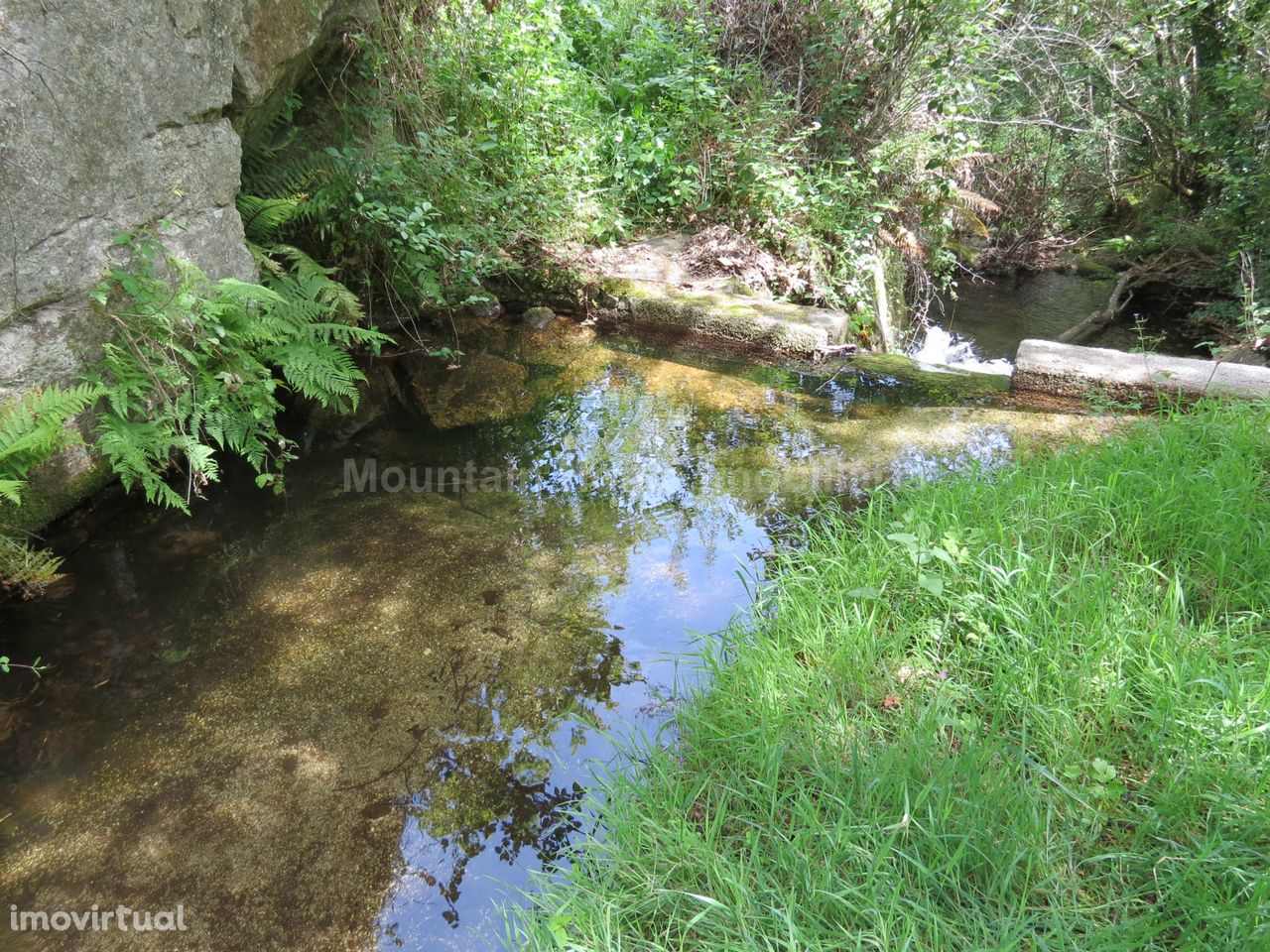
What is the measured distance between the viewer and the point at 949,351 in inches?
329

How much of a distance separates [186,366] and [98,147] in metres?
1.04

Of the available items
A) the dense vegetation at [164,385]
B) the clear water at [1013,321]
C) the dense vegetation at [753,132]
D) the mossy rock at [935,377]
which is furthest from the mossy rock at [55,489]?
the clear water at [1013,321]

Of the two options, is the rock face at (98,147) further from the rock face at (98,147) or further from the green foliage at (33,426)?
the green foliage at (33,426)

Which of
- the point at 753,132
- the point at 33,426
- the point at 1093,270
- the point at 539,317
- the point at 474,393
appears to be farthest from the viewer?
the point at 1093,270

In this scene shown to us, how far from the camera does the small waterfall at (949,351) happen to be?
7852mm

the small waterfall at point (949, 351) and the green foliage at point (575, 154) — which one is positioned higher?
the green foliage at point (575, 154)

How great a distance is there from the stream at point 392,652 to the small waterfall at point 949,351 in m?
3.42

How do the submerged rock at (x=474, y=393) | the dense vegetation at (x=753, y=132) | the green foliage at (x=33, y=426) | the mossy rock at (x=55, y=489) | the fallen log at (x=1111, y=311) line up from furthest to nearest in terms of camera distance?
the fallen log at (x=1111, y=311)
the dense vegetation at (x=753, y=132)
the submerged rock at (x=474, y=393)
the mossy rock at (x=55, y=489)
the green foliage at (x=33, y=426)

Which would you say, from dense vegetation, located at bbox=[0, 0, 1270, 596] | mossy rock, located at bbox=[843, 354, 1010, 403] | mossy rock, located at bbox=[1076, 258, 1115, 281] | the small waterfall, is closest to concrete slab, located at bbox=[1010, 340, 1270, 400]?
mossy rock, located at bbox=[843, 354, 1010, 403]

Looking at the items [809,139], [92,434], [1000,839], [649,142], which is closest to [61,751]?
[92,434]

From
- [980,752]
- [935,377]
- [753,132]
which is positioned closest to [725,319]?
[935,377]

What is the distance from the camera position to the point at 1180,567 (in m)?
2.73

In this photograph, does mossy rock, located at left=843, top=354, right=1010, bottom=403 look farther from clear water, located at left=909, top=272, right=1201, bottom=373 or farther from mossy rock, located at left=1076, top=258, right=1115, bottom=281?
mossy rock, located at left=1076, top=258, right=1115, bottom=281

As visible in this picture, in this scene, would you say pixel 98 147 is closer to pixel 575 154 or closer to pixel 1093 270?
pixel 575 154
